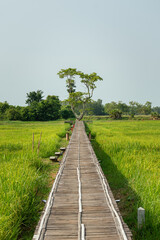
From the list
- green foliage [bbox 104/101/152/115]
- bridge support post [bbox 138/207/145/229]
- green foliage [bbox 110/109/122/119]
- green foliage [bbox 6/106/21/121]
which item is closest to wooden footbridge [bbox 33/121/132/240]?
bridge support post [bbox 138/207/145/229]

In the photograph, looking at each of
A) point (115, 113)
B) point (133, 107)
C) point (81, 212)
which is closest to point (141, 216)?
point (81, 212)

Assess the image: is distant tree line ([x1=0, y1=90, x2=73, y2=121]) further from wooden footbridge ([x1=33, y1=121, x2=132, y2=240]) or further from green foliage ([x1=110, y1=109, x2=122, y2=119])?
wooden footbridge ([x1=33, y1=121, x2=132, y2=240])

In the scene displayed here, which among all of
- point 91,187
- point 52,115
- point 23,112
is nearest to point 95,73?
point 52,115

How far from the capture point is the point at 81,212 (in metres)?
2.70

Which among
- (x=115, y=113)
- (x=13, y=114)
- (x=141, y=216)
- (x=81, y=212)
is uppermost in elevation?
(x=115, y=113)

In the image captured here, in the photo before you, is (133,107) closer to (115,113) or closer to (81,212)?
(115,113)

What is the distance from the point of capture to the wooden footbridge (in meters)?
2.22

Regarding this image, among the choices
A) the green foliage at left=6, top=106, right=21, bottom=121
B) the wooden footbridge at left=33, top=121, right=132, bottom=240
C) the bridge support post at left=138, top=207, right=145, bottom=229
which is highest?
the green foliage at left=6, top=106, right=21, bottom=121

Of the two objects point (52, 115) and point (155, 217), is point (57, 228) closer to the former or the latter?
point (155, 217)

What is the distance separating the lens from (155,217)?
3.03 metres

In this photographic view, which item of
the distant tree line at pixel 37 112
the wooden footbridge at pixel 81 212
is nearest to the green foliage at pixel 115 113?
the distant tree line at pixel 37 112

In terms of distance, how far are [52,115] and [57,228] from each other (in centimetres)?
3506

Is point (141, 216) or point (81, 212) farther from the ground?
point (81, 212)

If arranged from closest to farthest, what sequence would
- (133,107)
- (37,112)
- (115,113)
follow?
(37,112) < (115,113) < (133,107)
